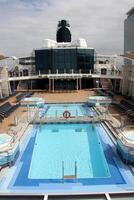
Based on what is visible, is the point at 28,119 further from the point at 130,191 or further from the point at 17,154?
the point at 130,191

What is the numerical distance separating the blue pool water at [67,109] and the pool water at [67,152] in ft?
11.5

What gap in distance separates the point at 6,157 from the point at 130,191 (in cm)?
422

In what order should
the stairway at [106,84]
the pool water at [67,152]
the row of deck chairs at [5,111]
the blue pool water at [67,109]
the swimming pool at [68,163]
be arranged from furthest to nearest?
the stairway at [106,84] < the blue pool water at [67,109] < the row of deck chairs at [5,111] < the pool water at [67,152] < the swimming pool at [68,163]

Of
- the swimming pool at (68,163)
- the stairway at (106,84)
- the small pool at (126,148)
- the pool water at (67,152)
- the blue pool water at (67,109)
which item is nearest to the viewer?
the swimming pool at (68,163)

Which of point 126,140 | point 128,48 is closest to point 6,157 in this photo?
point 126,140

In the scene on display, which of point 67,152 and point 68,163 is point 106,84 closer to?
point 67,152

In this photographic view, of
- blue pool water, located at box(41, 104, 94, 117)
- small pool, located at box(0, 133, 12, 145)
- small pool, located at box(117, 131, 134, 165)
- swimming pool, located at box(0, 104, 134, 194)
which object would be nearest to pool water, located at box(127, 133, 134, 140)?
small pool, located at box(117, 131, 134, 165)

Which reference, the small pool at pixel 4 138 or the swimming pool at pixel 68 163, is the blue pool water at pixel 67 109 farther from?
the small pool at pixel 4 138

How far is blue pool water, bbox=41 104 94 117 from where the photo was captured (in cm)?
1979

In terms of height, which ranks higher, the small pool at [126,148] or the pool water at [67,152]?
the small pool at [126,148]

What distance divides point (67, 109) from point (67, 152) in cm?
989

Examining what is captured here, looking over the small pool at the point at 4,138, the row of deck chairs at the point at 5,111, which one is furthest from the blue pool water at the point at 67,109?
the small pool at the point at 4,138

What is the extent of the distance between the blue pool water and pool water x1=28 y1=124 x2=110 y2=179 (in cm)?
349

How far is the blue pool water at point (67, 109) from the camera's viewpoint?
1979 cm
